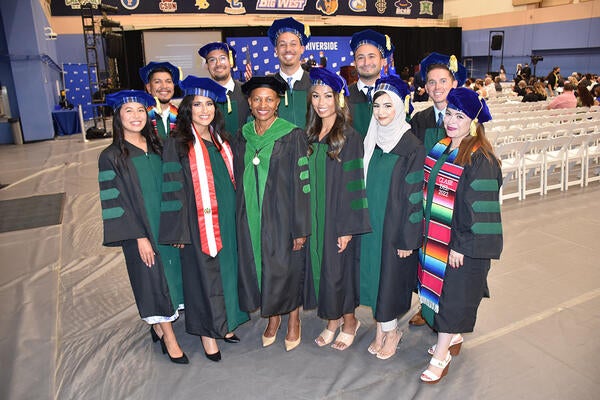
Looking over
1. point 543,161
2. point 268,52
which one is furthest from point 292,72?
point 268,52

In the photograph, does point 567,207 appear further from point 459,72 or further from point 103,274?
point 103,274

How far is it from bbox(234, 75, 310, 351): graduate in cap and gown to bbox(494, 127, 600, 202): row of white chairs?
147 inches

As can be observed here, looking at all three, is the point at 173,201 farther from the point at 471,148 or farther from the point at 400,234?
the point at 471,148

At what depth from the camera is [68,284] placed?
155 inches

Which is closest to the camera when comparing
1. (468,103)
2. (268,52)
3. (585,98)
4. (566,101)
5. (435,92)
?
(468,103)

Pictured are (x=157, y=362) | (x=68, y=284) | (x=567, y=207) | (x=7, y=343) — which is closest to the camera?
(x=157, y=362)

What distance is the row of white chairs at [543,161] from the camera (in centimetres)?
575

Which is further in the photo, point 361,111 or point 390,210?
point 361,111

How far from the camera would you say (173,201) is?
8.29 ft

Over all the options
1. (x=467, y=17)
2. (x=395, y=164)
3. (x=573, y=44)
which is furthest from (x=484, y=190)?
(x=467, y=17)

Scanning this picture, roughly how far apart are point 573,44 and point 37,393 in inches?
886

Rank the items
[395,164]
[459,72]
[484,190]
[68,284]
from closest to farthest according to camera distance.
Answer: [484,190], [395,164], [459,72], [68,284]

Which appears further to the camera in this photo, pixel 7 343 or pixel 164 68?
pixel 164 68

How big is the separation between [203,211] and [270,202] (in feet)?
1.26
